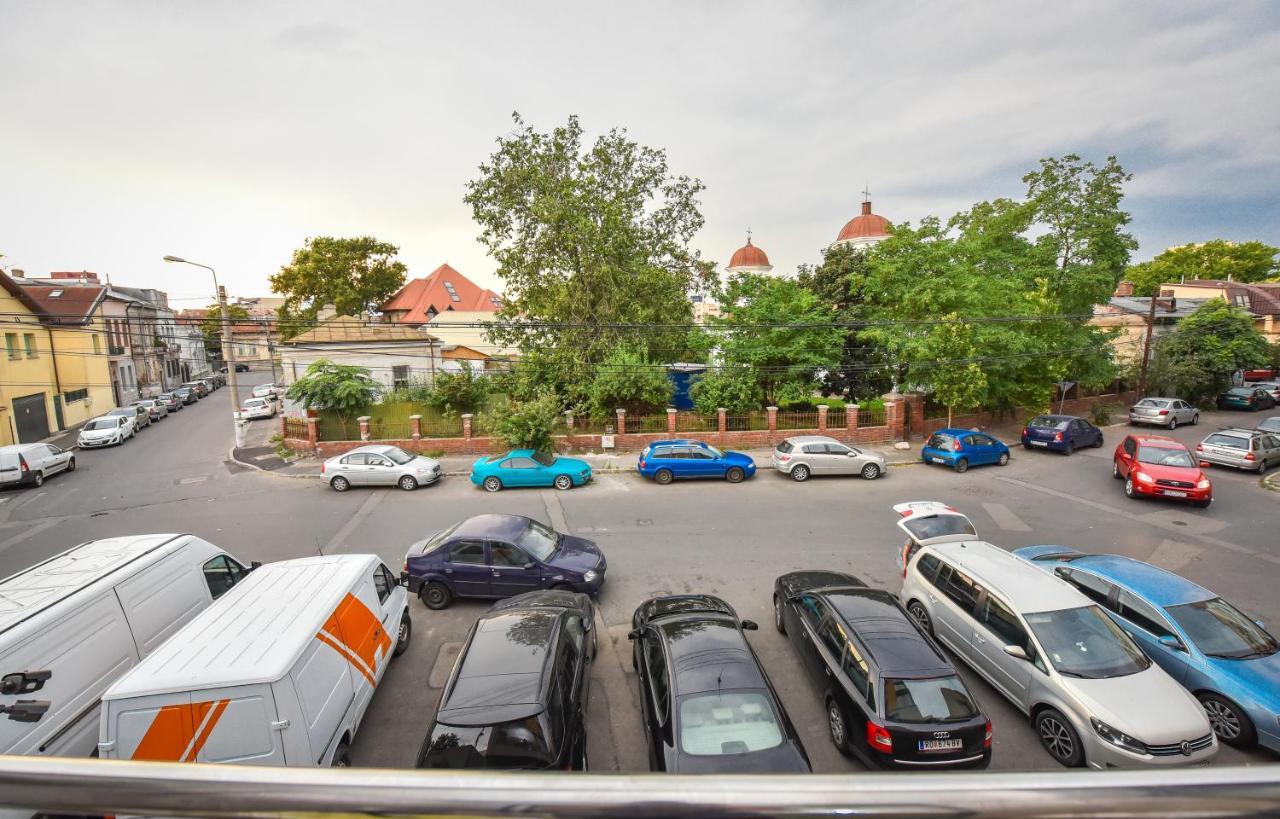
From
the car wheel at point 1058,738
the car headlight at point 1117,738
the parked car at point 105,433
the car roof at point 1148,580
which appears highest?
the parked car at point 105,433

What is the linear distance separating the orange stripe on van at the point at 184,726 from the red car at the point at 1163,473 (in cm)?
1978

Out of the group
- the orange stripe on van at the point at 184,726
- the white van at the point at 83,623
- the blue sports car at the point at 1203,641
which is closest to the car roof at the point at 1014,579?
the blue sports car at the point at 1203,641

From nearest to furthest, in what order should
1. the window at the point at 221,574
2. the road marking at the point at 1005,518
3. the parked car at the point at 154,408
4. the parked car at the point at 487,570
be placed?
the window at the point at 221,574, the parked car at the point at 487,570, the road marking at the point at 1005,518, the parked car at the point at 154,408

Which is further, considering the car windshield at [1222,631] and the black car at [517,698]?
the car windshield at [1222,631]

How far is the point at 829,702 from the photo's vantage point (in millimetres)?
7332

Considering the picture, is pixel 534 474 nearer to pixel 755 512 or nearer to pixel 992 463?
pixel 755 512

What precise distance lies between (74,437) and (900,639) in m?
36.2

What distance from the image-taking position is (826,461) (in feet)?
61.8

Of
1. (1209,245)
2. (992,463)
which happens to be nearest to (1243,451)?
(992,463)

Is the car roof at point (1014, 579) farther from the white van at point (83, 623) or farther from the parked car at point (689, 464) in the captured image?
the white van at point (83, 623)

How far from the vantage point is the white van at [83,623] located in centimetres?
587

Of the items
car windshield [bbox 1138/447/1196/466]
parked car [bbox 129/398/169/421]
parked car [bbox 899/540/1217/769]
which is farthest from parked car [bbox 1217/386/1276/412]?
parked car [bbox 129/398/169/421]

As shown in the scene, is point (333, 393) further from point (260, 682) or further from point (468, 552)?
point (260, 682)

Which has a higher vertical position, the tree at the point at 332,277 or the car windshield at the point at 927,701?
the tree at the point at 332,277
